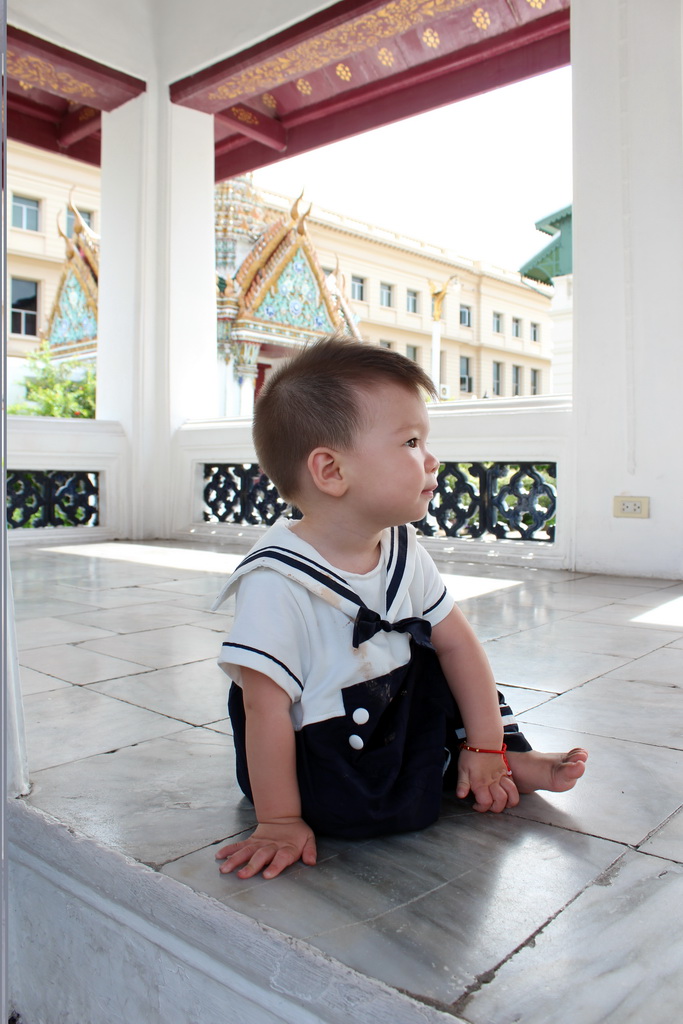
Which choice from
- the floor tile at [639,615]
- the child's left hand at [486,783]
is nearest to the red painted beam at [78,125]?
the floor tile at [639,615]

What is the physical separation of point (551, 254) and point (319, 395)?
12365 mm

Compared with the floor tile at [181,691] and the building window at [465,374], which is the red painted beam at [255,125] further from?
the building window at [465,374]

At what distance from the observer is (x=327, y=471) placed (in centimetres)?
114

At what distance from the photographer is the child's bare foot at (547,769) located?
1197mm

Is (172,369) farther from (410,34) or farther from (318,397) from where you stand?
(318,397)

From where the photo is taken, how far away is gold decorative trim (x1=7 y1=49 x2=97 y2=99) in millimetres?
5375

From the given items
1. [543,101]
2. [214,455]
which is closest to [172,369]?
[214,455]

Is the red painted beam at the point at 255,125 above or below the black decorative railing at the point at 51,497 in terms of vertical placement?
above

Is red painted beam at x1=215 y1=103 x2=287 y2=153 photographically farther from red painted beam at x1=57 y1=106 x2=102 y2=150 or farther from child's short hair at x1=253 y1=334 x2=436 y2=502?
child's short hair at x1=253 y1=334 x2=436 y2=502

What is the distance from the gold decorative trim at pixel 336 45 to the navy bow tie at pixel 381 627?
4.51 m

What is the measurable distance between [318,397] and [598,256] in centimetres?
336

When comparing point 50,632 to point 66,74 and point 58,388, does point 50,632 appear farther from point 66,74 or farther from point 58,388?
point 58,388

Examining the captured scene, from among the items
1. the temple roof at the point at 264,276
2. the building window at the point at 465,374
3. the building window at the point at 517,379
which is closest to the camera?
the temple roof at the point at 264,276

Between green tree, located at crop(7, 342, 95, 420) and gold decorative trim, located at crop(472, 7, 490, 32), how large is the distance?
25.5 ft
